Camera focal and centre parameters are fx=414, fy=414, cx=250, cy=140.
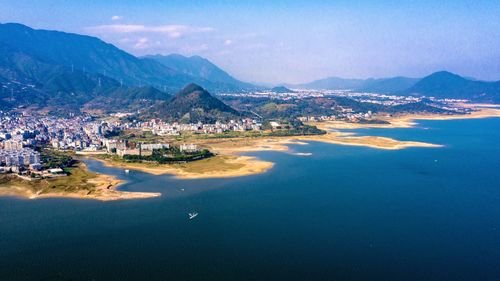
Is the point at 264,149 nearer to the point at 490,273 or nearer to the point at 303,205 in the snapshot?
the point at 303,205

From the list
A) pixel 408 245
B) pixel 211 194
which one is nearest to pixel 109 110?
pixel 211 194

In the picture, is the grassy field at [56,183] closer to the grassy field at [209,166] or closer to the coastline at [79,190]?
the coastline at [79,190]

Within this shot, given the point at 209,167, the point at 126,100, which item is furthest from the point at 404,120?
the point at 126,100

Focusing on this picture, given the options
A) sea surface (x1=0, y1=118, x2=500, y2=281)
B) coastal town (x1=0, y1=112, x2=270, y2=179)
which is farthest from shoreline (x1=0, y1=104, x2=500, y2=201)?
coastal town (x1=0, y1=112, x2=270, y2=179)

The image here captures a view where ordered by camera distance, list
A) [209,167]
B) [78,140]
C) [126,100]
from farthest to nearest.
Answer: [126,100], [78,140], [209,167]

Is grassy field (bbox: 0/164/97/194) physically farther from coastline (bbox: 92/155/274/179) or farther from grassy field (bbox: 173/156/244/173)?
grassy field (bbox: 173/156/244/173)

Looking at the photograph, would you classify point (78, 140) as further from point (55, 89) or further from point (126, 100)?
point (55, 89)
